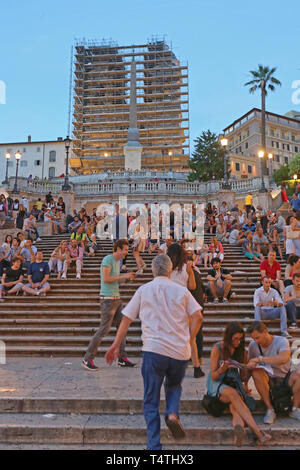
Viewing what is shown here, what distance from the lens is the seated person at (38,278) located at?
9.27 m

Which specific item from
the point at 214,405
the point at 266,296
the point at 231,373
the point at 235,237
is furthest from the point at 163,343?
the point at 235,237

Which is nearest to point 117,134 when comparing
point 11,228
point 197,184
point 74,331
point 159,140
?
point 159,140

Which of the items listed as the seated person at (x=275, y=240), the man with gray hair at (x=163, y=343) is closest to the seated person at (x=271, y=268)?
the seated person at (x=275, y=240)

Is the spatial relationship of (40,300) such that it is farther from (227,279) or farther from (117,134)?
(117,134)

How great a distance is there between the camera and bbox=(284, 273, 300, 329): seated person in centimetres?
738

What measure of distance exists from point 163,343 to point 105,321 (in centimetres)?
276

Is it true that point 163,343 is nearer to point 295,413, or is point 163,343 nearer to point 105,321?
point 295,413

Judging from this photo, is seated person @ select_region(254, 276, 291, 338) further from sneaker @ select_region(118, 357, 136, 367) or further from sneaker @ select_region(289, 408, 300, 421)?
sneaker @ select_region(289, 408, 300, 421)

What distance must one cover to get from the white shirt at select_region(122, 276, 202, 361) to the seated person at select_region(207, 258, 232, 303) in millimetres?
5517

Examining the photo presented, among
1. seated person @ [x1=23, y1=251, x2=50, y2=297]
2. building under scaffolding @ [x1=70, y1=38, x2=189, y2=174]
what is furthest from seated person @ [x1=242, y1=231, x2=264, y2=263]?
building under scaffolding @ [x1=70, y1=38, x2=189, y2=174]

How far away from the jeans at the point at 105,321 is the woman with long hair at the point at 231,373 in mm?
2097

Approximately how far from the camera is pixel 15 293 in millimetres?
9367

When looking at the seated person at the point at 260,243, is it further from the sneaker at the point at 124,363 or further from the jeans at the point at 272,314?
the sneaker at the point at 124,363

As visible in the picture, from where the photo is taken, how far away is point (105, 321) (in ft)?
19.3
